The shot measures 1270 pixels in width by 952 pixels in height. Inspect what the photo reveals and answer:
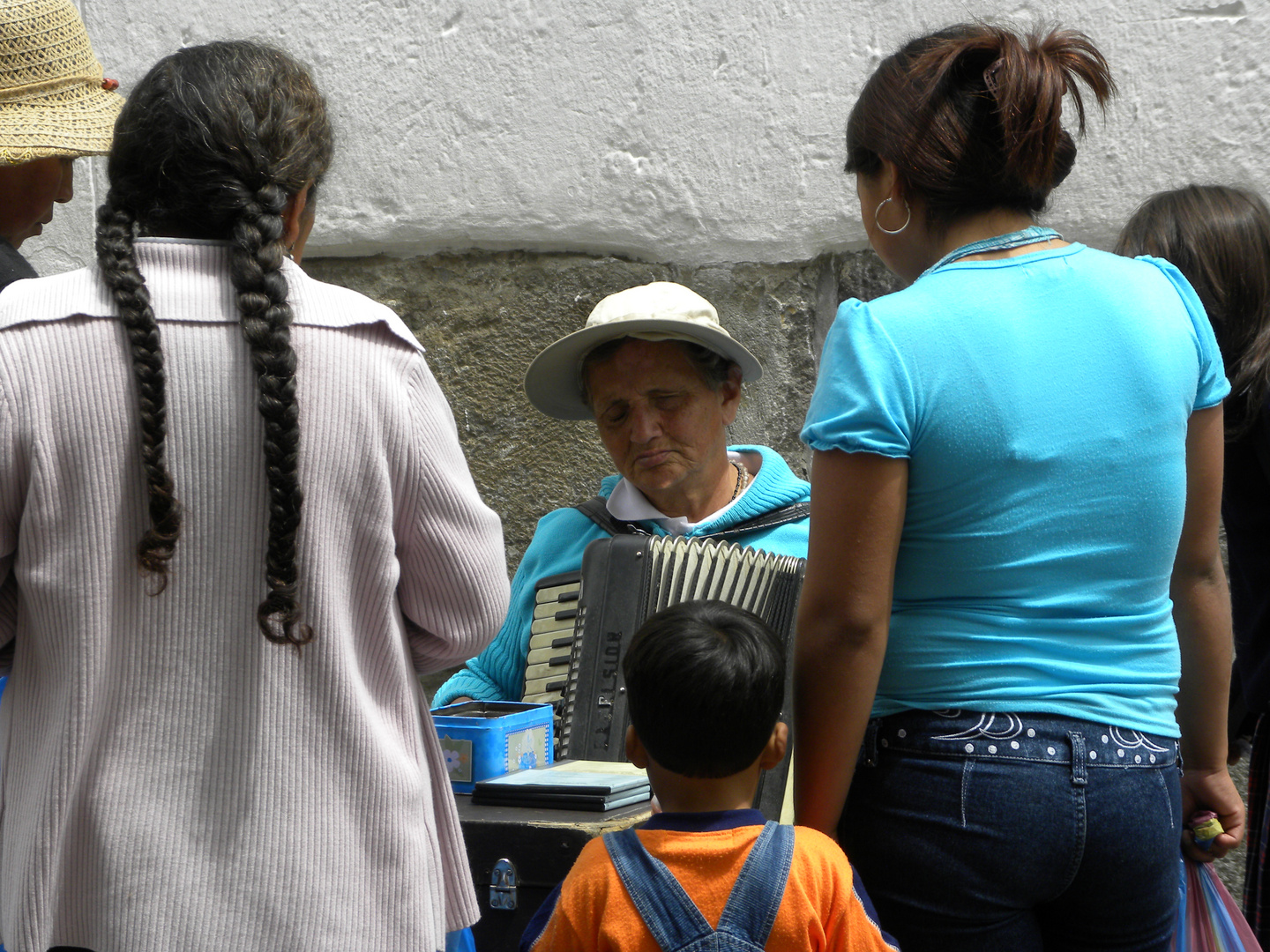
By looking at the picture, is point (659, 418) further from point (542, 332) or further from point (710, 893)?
point (710, 893)

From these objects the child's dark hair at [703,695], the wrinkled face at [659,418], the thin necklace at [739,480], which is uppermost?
the wrinkled face at [659,418]

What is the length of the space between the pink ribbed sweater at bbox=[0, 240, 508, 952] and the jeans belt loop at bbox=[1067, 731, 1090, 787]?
717 millimetres

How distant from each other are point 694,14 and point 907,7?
48 cm

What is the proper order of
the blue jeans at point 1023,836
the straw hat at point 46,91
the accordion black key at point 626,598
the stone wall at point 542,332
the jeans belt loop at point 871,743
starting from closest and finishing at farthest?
the blue jeans at point 1023,836 → the jeans belt loop at point 871,743 → the straw hat at point 46,91 → the accordion black key at point 626,598 → the stone wall at point 542,332

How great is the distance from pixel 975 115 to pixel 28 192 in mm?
1449

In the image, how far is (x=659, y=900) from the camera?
4.58ft

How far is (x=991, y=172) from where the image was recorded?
4.73 ft

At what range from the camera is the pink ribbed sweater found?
1229 millimetres

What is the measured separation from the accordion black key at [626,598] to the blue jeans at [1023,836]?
31.4 inches

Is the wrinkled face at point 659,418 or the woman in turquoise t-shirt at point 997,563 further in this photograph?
the wrinkled face at point 659,418

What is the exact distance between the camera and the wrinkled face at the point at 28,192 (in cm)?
193

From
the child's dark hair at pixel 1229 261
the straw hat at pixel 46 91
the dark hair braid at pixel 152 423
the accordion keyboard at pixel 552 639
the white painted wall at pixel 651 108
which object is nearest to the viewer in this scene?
the dark hair braid at pixel 152 423

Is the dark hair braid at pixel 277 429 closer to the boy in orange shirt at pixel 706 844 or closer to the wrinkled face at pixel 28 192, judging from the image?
the boy in orange shirt at pixel 706 844

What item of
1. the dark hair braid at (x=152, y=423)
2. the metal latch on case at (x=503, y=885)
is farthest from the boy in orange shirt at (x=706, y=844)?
the dark hair braid at (x=152, y=423)
